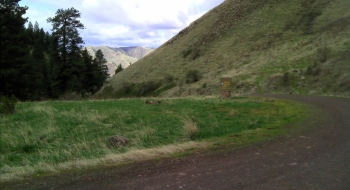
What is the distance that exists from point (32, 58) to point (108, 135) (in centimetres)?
3956

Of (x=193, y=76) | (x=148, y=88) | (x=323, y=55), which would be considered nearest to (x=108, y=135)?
(x=323, y=55)

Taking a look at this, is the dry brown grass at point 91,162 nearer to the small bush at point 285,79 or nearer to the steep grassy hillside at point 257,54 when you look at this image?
the steep grassy hillside at point 257,54

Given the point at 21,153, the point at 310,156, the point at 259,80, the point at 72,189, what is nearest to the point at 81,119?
the point at 21,153

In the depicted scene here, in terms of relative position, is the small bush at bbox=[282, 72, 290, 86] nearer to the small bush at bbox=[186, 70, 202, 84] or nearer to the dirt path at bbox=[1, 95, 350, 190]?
the small bush at bbox=[186, 70, 202, 84]

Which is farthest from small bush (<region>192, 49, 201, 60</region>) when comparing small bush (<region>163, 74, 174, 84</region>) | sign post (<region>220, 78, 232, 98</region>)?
sign post (<region>220, 78, 232, 98</region>)

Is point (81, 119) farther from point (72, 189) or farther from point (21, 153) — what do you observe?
point (72, 189)

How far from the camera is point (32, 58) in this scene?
142 ft

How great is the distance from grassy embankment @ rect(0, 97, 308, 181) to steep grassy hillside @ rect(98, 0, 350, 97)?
54.5 ft

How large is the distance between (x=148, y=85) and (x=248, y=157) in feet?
142

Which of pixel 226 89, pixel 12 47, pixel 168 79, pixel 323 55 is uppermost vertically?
pixel 12 47

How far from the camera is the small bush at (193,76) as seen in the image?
4228cm

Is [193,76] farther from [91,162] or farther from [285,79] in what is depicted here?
[91,162]

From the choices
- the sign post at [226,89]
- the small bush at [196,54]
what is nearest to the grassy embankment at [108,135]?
the sign post at [226,89]

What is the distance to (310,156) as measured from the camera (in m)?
6.19
